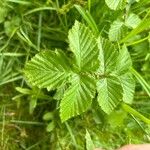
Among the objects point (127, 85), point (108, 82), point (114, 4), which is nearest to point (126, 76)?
point (127, 85)

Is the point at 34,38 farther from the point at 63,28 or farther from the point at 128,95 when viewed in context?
the point at 128,95

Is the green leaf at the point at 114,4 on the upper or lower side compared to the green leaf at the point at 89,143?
upper

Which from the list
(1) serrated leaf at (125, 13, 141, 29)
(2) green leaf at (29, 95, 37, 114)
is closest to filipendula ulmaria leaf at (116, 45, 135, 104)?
(1) serrated leaf at (125, 13, 141, 29)

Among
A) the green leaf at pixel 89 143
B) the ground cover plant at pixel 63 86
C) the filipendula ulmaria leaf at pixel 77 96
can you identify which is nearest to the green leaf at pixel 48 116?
the ground cover plant at pixel 63 86

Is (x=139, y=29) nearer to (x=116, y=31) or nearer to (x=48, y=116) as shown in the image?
(x=116, y=31)

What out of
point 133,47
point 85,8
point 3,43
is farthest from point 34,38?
point 133,47

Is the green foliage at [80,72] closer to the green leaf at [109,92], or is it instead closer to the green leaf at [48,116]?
the green leaf at [109,92]

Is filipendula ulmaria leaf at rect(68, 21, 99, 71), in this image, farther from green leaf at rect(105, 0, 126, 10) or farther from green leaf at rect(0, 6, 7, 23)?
green leaf at rect(0, 6, 7, 23)
